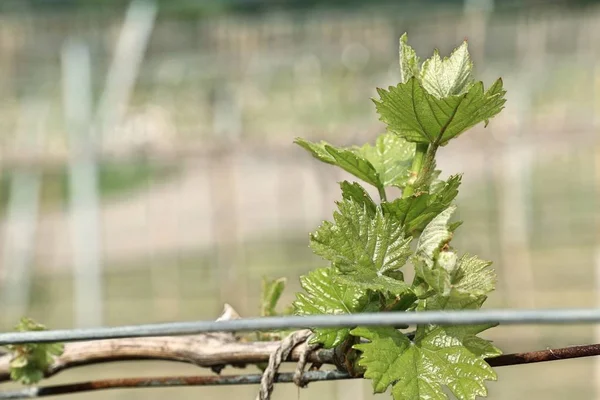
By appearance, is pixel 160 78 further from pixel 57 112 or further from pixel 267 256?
pixel 267 256

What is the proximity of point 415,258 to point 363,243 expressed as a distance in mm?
19

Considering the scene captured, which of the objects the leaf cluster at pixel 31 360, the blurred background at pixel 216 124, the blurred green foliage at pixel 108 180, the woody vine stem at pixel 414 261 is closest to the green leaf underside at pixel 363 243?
the woody vine stem at pixel 414 261

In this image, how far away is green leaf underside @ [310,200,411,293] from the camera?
24cm

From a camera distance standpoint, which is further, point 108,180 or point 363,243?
point 108,180

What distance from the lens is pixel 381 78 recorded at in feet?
13.8

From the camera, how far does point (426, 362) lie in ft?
0.77

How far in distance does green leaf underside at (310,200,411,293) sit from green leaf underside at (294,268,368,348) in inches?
0.4

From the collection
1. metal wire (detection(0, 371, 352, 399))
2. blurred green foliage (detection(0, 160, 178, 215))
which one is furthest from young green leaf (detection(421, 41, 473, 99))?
blurred green foliage (detection(0, 160, 178, 215))

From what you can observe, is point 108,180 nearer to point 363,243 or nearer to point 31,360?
point 31,360

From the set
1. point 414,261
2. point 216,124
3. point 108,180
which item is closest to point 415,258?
point 414,261

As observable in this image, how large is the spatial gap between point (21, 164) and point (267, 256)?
1.80 meters

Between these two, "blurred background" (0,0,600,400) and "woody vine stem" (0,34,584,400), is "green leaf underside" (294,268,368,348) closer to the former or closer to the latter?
"woody vine stem" (0,34,584,400)

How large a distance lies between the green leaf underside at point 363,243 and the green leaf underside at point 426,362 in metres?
0.02

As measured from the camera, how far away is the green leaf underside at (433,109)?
8.9 inches
